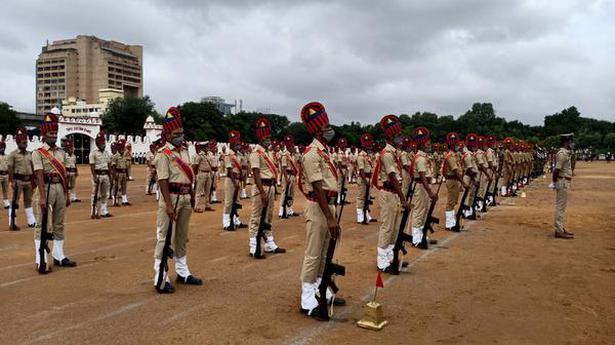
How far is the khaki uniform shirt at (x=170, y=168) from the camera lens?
6434 mm

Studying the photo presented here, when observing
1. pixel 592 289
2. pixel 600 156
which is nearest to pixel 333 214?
pixel 592 289

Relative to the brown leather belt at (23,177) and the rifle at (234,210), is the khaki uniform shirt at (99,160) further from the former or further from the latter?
the rifle at (234,210)

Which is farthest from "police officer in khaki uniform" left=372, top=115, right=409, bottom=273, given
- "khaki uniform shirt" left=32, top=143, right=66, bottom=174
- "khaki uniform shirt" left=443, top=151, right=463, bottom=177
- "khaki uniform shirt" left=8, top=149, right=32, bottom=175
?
"khaki uniform shirt" left=8, top=149, right=32, bottom=175

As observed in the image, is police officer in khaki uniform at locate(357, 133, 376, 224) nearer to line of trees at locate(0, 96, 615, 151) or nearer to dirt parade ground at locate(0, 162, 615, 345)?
dirt parade ground at locate(0, 162, 615, 345)

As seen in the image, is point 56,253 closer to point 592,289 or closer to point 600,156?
point 592,289

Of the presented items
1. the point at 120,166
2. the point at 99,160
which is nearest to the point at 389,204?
the point at 99,160

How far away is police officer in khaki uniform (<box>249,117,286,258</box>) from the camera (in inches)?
342

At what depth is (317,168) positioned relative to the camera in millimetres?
5480

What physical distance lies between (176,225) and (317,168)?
2.54 m

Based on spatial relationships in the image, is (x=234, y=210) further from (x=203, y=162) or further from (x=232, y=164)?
(x=203, y=162)

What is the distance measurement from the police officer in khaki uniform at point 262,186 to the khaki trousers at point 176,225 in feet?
6.39

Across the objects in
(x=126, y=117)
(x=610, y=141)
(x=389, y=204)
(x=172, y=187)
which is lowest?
(x=389, y=204)

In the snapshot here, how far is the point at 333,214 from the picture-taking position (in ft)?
18.7

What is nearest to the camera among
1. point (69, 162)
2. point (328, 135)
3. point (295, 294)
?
point (328, 135)
